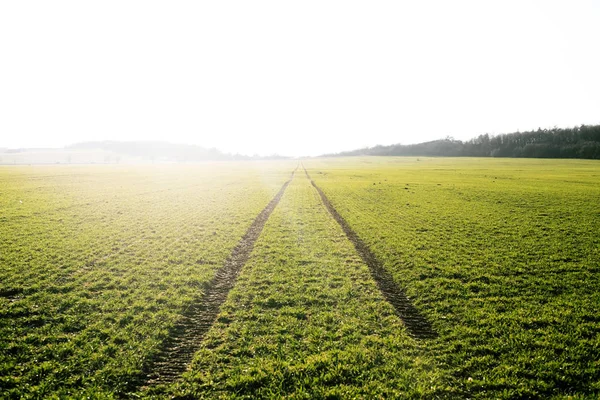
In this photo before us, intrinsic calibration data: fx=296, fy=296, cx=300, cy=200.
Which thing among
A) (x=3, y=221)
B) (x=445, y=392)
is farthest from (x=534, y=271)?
(x=3, y=221)

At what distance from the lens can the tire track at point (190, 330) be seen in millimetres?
9438

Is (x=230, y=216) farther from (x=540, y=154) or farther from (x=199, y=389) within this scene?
(x=540, y=154)

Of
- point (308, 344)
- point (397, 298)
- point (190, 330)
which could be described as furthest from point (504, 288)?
point (190, 330)

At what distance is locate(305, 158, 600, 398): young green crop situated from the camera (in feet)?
30.0

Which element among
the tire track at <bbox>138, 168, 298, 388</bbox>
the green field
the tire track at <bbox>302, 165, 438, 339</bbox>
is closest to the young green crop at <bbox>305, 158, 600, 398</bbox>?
the green field

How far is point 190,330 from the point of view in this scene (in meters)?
11.7

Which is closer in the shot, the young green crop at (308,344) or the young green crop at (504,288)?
the young green crop at (308,344)

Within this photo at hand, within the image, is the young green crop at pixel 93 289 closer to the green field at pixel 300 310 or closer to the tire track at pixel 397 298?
the green field at pixel 300 310

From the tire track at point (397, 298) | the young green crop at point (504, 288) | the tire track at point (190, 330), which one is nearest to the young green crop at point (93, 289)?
the tire track at point (190, 330)

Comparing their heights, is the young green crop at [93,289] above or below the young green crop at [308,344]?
above

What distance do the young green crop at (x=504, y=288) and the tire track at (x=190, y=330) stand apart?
8527 millimetres

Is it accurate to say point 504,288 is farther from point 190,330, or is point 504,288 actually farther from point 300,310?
point 190,330

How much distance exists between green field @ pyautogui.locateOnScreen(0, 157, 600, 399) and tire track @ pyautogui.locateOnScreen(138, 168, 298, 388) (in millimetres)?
65

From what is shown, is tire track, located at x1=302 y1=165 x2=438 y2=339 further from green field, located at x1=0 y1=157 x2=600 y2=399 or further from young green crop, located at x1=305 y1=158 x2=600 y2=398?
young green crop, located at x1=305 y1=158 x2=600 y2=398
